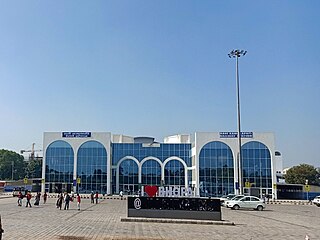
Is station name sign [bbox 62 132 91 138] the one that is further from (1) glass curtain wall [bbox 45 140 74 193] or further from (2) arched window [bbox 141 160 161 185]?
(2) arched window [bbox 141 160 161 185]

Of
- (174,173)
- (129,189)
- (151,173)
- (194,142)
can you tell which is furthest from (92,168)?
(194,142)

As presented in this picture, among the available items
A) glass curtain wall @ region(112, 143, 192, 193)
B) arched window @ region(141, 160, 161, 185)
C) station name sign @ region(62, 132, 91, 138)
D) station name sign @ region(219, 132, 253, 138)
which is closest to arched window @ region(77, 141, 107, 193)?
station name sign @ region(62, 132, 91, 138)

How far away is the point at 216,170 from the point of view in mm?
76938

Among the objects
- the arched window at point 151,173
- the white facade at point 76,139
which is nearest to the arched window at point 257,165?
the arched window at point 151,173

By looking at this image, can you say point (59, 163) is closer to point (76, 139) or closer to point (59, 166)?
point (59, 166)

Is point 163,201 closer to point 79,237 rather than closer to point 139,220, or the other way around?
point 139,220

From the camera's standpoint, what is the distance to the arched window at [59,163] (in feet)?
261

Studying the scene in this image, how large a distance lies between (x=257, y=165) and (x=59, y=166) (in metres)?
40.2

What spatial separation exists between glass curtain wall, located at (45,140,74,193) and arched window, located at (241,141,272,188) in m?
35.3

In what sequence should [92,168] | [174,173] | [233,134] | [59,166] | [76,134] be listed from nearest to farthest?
1. [233,134]
2. [92,168]
3. [59,166]
4. [76,134]
5. [174,173]

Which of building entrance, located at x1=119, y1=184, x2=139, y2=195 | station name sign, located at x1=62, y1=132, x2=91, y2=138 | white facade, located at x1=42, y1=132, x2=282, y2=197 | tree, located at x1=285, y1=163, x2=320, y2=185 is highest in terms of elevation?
station name sign, located at x1=62, y1=132, x2=91, y2=138

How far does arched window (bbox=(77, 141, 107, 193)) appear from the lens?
79.3 metres

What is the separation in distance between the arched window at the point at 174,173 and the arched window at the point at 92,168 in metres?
12.9

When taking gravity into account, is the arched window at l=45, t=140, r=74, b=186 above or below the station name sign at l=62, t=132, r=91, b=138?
below
